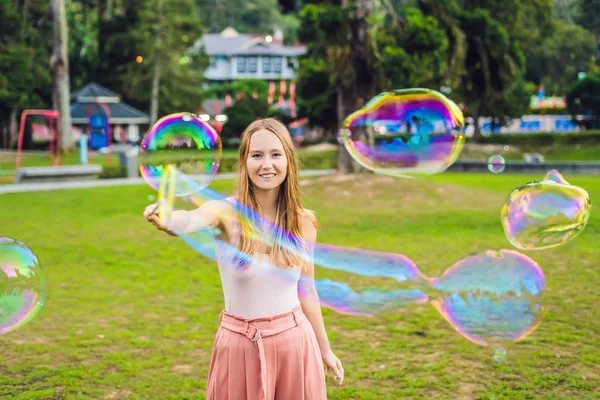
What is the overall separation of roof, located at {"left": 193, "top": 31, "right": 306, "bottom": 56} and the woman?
7443cm

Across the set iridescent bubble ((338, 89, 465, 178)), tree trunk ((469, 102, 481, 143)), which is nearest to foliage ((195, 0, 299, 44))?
tree trunk ((469, 102, 481, 143))

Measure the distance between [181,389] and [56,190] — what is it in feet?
50.0

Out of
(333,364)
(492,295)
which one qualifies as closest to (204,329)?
(492,295)

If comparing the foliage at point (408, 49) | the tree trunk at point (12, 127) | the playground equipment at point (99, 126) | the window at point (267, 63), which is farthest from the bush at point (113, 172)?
the window at point (267, 63)

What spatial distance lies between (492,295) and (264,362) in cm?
309

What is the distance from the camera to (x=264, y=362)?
2.79 metres

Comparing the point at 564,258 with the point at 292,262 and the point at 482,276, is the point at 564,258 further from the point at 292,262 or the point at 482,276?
the point at 292,262

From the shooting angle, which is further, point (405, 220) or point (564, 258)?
point (405, 220)

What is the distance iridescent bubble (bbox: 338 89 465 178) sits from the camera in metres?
6.02

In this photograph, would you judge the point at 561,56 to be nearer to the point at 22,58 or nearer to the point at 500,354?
the point at 22,58

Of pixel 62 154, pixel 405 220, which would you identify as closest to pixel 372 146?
pixel 405 220

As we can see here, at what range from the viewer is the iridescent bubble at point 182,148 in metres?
3.90

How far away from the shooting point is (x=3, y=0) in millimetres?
33000

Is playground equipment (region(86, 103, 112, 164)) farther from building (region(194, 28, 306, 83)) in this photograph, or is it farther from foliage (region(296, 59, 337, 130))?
building (region(194, 28, 306, 83))
